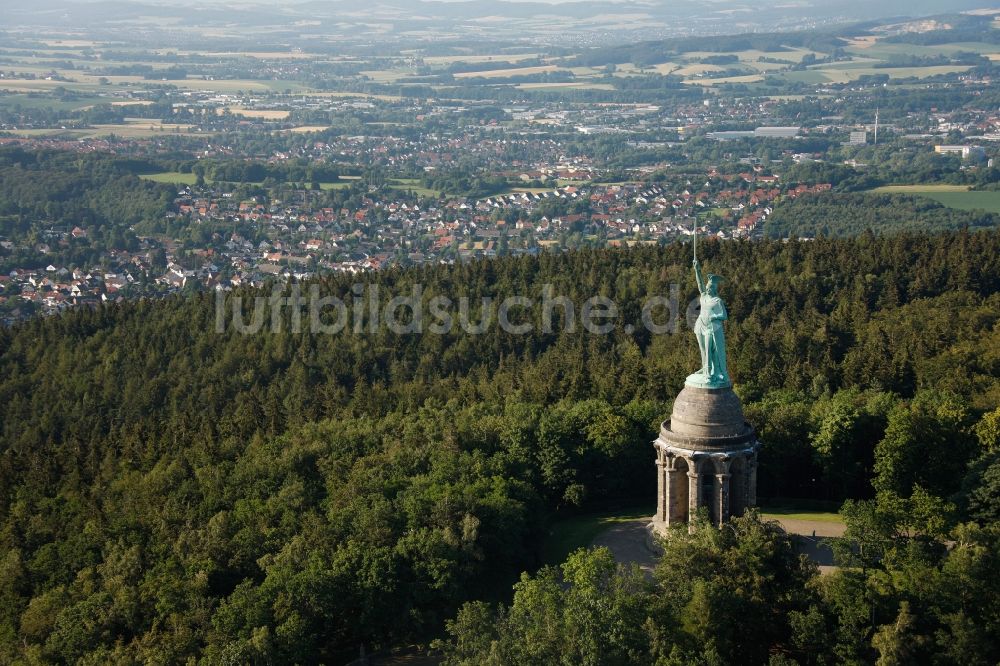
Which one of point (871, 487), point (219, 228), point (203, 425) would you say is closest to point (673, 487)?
point (871, 487)

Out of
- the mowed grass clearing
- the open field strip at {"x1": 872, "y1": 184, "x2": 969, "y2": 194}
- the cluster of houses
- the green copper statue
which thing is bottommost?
the cluster of houses

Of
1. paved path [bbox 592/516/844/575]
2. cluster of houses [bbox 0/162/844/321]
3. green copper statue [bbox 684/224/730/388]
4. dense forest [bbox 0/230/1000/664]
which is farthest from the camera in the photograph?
cluster of houses [bbox 0/162/844/321]

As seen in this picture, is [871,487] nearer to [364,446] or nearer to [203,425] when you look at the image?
[364,446]

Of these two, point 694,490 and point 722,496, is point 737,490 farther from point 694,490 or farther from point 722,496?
point 694,490

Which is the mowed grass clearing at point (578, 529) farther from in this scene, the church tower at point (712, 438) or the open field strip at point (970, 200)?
the open field strip at point (970, 200)

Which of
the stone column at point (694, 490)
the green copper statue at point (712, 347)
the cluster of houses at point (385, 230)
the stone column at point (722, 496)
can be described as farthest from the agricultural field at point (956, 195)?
the stone column at point (694, 490)

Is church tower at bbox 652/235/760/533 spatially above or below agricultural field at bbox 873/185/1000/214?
above

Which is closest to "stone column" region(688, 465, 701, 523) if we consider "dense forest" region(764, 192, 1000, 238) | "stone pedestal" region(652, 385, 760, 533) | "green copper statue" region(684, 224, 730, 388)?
"stone pedestal" region(652, 385, 760, 533)

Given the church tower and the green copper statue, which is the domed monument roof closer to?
the church tower
